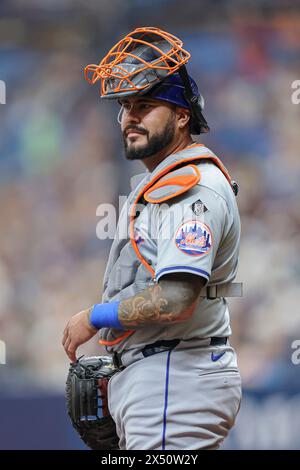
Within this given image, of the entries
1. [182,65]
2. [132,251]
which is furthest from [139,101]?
[132,251]

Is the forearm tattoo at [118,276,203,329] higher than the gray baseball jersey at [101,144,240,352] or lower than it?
lower

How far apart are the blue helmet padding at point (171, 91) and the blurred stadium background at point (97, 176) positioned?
7.86 feet

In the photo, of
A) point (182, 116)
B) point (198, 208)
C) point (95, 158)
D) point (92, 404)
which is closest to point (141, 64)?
point (182, 116)

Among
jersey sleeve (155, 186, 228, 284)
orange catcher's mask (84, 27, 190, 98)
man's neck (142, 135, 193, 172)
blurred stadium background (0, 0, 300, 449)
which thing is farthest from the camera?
blurred stadium background (0, 0, 300, 449)

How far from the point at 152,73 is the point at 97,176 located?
2570mm

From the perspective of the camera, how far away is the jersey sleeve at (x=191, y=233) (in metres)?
2.97

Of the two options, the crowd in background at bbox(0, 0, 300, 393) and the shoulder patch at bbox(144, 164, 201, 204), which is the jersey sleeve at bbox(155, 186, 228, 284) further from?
the crowd in background at bbox(0, 0, 300, 393)

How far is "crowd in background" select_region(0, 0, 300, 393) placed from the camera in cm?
568

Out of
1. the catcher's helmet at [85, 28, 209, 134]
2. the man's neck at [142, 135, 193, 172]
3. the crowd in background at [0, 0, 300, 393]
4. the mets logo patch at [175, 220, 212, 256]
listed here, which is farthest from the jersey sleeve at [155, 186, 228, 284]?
the crowd in background at [0, 0, 300, 393]

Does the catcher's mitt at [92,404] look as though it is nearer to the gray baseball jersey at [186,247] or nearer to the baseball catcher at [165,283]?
the baseball catcher at [165,283]

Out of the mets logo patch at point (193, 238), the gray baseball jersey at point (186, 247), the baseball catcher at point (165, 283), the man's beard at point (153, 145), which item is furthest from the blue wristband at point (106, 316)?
the man's beard at point (153, 145)

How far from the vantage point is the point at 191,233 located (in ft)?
9.82

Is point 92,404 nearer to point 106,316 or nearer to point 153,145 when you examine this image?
point 106,316

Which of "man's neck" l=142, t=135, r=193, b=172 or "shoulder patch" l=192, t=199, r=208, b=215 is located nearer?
"shoulder patch" l=192, t=199, r=208, b=215
